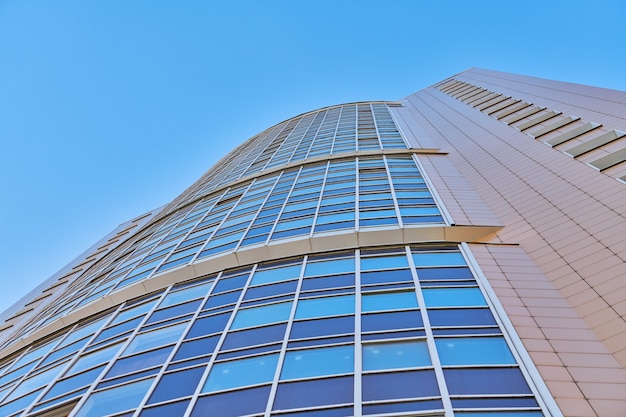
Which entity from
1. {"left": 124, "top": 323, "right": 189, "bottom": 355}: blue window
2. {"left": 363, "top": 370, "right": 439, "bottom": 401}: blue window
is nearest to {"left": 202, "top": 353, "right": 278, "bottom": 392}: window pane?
{"left": 363, "top": 370, "right": 439, "bottom": 401}: blue window

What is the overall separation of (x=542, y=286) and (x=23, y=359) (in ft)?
62.7

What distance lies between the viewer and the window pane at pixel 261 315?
13.3 m

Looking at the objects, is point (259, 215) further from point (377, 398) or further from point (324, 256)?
point (377, 398)

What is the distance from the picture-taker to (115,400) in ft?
38.8

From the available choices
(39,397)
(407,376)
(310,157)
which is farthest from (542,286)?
(310,157)

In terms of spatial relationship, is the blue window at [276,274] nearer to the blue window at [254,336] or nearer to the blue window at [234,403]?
the blue window at [254,336]

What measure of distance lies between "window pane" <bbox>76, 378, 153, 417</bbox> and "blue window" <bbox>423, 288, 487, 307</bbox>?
7730mm

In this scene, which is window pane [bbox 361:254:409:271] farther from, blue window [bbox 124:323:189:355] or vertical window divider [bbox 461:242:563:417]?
blue window [bbox 124:323:189:355]

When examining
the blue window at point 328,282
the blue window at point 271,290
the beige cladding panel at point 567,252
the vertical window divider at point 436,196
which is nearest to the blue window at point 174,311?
the blue window at point 271,290

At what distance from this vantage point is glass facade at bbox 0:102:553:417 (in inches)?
390

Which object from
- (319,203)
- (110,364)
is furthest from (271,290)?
Result: (319,203)

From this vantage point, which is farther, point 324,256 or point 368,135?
point 368,135

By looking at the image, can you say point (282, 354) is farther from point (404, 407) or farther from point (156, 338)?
point (156, 338)

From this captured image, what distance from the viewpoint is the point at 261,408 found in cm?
988
